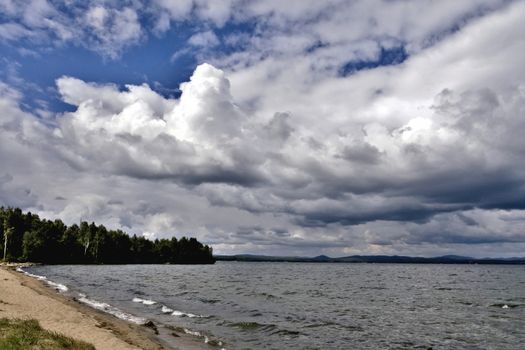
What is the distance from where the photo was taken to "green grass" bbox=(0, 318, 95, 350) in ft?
61.7

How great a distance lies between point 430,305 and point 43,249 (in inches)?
6562

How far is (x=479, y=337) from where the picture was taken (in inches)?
1490

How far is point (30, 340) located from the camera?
20.0 meters

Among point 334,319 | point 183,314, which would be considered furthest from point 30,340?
point 334,319

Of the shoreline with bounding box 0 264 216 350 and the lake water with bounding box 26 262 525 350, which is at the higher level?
the shoreline with bounding box 0 264 216 350

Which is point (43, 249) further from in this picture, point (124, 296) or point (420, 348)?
point (420, 348)

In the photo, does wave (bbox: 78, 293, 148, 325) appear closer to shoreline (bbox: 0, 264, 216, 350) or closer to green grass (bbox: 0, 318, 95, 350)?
shoreline (bbox: 0, 264, 216, 350)

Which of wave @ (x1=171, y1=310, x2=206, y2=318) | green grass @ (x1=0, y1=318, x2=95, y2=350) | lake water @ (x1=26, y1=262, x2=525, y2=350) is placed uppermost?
green grass @ (x1=0, y1=318, x2=95, y2=350)

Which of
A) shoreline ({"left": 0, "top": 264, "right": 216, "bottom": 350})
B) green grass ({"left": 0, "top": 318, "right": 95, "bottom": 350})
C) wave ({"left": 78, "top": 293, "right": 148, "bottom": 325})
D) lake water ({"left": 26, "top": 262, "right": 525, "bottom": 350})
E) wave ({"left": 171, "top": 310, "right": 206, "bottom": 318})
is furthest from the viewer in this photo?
wave ({"left": 171, "top": 310, "right": 206, "bottom": 318})

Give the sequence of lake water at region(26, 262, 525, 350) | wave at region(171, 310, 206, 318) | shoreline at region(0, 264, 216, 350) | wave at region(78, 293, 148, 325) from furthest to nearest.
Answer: wave at region(171, 310, 206, 318) → wave at region(78, 293, 148, 325) → lake water at region(26, 262, 525, 350) → shoreline at region(0, 264, 216, 350)

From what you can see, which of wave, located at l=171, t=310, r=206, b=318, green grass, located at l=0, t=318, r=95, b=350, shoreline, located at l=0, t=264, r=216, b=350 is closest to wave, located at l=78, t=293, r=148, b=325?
shoreline, located at l=0, t=264, r=216, b=350

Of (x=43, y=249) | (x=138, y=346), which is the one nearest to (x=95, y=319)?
(x=138, y=346)

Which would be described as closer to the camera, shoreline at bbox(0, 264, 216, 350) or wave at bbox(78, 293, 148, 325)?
shoreline at bbox(0, 264, 216, 350)

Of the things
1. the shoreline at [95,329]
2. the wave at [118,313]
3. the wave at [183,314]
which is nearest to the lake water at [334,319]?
the wave at [183,314]
